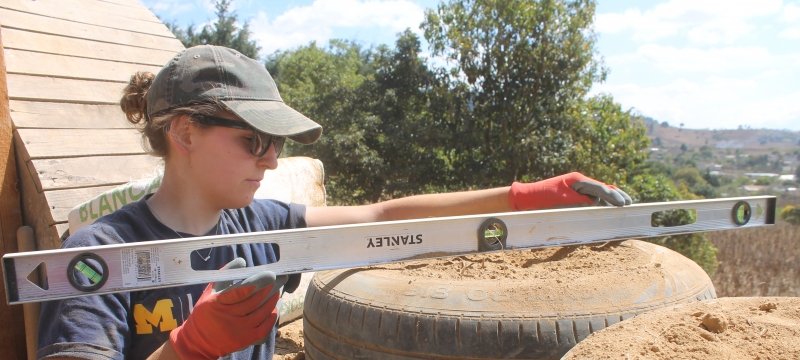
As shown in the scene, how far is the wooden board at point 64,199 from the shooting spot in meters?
2.54

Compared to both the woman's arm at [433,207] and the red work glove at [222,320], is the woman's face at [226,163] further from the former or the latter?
the woman's arm at [433,207]

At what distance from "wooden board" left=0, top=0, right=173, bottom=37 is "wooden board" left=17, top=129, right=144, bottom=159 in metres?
0.87

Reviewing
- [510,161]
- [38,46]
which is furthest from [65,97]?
[510,161]

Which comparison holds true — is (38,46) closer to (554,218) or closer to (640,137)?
(554,218)

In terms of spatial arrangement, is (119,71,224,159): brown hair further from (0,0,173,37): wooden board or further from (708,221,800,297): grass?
(708,221,800,297): grass

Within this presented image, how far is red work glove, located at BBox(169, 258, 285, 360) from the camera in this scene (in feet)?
3.95

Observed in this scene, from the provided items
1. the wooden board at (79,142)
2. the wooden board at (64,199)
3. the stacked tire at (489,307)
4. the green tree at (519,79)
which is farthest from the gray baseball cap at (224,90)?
the green tree at (519,79)

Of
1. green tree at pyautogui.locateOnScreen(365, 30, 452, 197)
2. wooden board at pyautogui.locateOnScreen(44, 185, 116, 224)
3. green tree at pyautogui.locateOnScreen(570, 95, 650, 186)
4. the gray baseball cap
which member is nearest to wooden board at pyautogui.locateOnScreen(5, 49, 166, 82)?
wooden board at pyautogui.locateOnScreen(44, 185, 116, 224)

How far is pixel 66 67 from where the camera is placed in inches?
123

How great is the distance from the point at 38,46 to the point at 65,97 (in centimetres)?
37

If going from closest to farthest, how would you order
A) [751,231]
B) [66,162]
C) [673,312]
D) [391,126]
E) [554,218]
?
[673,312], [554,218], [66,162], [391,126], [751,231]

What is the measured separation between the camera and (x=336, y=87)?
464 inches

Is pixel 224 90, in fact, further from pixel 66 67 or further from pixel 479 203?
pixel 66 67

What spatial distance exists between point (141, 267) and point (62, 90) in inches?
84.4
